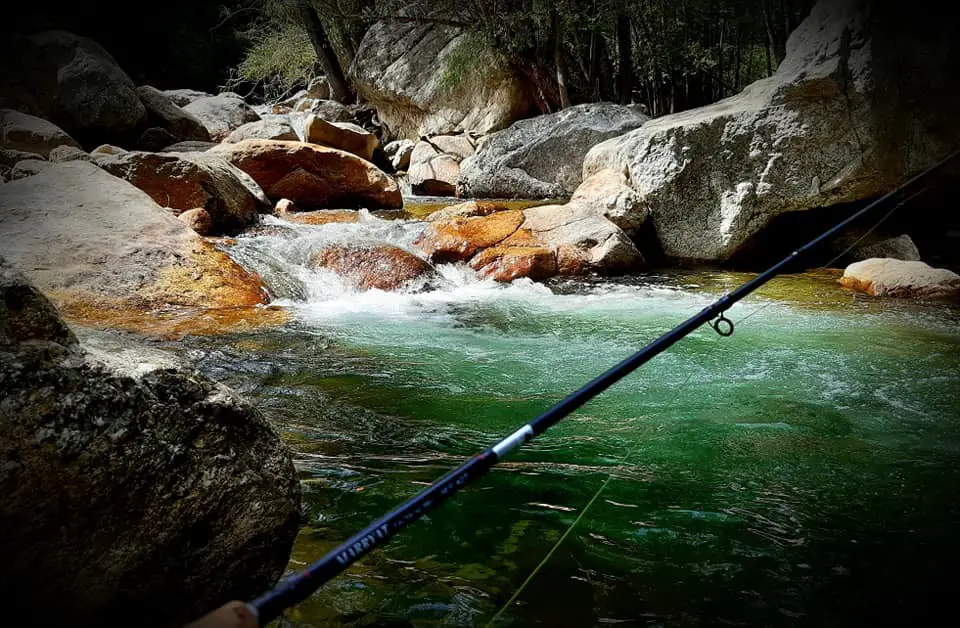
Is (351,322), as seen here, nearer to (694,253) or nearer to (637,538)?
(637,538)

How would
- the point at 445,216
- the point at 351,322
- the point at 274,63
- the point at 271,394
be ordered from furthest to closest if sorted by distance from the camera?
the point at 274,63 < the point at 445,216 < the point at 351,322 < the point at 271,394

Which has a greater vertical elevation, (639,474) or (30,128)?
(30,128)

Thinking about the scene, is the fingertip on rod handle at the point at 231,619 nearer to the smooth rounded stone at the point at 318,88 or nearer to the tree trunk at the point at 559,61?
the tree trunk at the point at 559,61

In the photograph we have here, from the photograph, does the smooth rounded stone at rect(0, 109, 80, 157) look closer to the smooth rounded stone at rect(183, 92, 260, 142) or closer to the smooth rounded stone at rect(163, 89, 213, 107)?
the smooth rounded stone at rect(183, 92, 260, 142)

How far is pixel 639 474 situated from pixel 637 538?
1.74 feet

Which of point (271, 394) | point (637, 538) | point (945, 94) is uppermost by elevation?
point (945, 94)

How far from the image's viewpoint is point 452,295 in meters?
6.88

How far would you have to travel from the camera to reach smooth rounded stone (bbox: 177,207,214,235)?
793 cm

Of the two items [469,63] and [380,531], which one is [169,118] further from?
[380,531]

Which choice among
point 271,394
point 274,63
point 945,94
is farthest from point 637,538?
point 274,63

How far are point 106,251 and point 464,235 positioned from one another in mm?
4258

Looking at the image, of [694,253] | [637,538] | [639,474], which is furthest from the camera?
[694,253]

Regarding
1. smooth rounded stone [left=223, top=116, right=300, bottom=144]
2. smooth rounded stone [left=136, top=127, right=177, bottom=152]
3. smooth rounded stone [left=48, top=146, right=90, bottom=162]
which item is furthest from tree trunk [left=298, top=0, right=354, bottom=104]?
smooth rounded stone [left=48, top=146, right=90, bottom=162]

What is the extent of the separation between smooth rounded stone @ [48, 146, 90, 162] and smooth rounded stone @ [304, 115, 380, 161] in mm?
5480
